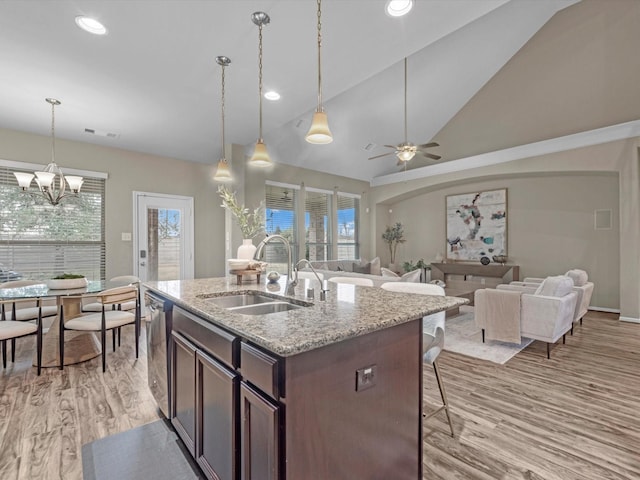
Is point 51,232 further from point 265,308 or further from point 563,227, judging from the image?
point 563,227

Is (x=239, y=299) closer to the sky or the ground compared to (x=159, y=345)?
closer to the sky

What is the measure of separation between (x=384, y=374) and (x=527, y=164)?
6117mm

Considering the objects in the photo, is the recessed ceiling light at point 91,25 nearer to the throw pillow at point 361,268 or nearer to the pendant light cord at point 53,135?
the pendant light cord at point 53,135

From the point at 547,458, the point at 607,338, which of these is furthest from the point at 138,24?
the point at 607,338

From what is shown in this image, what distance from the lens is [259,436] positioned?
1.14 meters

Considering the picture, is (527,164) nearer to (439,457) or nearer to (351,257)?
(351,257)

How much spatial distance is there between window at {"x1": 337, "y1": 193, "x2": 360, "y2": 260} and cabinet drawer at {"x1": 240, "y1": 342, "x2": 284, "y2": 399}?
266 inches

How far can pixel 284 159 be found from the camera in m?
6.62

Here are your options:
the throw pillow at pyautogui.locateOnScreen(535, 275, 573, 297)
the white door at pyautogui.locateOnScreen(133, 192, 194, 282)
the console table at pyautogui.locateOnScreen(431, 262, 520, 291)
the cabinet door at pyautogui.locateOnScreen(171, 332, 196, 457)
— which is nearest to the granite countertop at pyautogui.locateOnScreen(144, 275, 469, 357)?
the cabinet door at pyautogui.locateOnScreen(171, 332, 196, 457)

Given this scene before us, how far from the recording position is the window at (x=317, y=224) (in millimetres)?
7359

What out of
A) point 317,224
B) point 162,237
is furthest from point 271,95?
point 317,224

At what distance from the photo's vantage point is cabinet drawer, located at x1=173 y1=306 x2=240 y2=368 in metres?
1.31

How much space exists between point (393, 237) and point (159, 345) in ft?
23.7

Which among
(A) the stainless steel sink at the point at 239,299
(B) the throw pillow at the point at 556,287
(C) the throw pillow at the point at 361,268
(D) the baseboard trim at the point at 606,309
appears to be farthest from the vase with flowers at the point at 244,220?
(D) the baseboard trim at the point at 606,309
